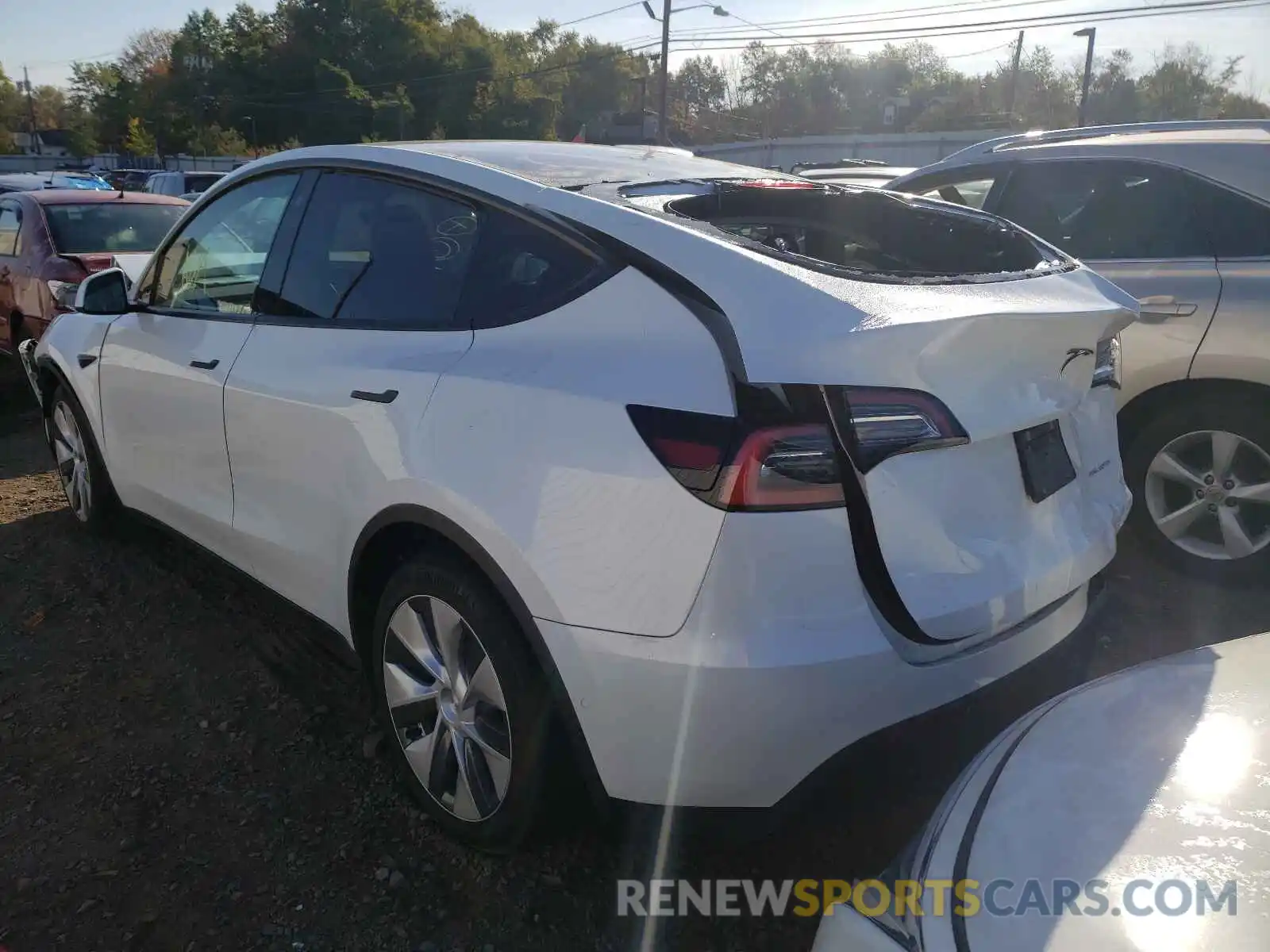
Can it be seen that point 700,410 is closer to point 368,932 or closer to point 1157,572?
point 368,932

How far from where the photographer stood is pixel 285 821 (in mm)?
2713

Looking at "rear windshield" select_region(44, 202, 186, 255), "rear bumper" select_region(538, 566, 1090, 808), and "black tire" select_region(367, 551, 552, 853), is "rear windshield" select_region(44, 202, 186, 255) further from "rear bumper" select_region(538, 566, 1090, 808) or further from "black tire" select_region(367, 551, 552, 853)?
"rear bumper" select_region(538, 566, 1090, 808)

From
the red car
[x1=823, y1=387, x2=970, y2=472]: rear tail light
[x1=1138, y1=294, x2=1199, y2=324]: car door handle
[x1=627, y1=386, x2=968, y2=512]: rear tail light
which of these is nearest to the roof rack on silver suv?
[x1=1138, y1=294, x2=1199, y2=324]: car door handle

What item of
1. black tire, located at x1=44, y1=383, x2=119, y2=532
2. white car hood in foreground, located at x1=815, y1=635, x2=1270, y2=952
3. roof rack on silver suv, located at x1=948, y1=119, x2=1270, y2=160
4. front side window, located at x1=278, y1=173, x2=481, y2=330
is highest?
roof rack on silver suv, located at x1=948, y1=119, x2=1270, y2=160

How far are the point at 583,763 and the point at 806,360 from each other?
0.97m

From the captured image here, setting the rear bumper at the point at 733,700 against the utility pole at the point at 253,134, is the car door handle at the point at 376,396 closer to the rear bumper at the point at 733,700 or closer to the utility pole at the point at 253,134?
the rear bumper at the point at 733,700

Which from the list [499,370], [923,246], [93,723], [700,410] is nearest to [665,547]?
[700,410]

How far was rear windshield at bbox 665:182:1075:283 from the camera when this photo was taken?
2.79m

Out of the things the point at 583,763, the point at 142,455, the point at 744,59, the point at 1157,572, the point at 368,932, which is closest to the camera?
the point at 583,763

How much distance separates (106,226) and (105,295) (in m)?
4.63

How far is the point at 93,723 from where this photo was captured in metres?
3.19

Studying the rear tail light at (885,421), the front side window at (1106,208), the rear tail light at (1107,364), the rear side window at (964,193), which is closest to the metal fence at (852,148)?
the rear side window at (964,193)

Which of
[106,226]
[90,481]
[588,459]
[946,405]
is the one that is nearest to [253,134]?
[106,226]

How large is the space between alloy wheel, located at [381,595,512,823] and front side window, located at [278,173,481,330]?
2.46 ft
